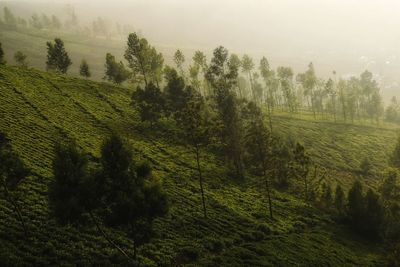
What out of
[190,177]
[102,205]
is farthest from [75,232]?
[190,177]

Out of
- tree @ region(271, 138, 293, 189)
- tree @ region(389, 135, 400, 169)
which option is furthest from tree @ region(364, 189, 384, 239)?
tree @ region(389, 135, 400, 169)

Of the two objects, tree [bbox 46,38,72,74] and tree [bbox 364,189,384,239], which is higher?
tree [bbox 46,38,72,74]

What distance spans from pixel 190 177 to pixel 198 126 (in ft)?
54.3

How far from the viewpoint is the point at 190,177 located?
7044 centimetres

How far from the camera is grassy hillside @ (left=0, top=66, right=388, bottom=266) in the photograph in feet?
139

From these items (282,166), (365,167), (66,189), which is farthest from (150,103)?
(365,167)

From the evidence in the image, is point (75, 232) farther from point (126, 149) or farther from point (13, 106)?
point (13, 106)

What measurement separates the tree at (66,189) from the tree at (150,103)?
2032 inches

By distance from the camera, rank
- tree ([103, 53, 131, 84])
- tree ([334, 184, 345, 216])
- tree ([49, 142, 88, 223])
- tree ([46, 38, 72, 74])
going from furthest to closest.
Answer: tree ([46, 38, 72, 74])
tree ([103, 53, 131, 84])
tree ([334, 184, 345, 216])
tree ([49, 142, 88, 223])

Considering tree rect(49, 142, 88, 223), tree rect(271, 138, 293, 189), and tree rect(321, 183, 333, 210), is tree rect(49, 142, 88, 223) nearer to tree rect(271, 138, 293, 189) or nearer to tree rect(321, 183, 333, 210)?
tree rect(271, 138, 293, 189)

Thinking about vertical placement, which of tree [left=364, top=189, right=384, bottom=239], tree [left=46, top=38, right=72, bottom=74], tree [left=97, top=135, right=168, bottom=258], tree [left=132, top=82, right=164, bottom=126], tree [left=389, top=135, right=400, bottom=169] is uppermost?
tree [left=46, top=38, right=72, bottom=74]

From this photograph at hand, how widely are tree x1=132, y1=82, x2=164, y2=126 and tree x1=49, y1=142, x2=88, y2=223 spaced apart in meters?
51.6

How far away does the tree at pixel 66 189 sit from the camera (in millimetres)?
38031

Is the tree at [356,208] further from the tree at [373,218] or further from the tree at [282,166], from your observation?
the tree at [282,166]
